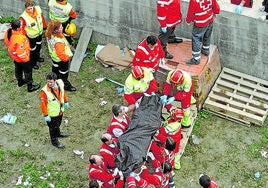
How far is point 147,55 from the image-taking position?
9578 mm

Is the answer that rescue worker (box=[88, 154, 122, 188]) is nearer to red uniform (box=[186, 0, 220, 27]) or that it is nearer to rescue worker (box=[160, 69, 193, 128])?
rescue worker (box=[160, 69, 193, 128])

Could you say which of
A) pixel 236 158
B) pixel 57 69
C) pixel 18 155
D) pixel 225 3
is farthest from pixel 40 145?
pixel 225 3

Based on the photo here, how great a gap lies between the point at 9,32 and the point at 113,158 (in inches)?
138

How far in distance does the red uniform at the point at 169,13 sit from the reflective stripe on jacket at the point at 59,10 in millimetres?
2072

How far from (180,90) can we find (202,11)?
5.35 feet

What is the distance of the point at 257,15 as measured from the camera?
10227 mm

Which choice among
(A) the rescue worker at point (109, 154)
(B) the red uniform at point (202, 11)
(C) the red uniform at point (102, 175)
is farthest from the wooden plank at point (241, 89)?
(C) the red uniform at point (102, 175)

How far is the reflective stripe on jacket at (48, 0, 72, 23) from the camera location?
35.1 feet

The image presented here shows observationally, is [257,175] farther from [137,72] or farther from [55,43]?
[55,43]

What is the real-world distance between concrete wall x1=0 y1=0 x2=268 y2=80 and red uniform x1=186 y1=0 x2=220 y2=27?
0.55 meters

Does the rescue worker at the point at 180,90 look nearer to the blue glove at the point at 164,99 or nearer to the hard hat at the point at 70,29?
the blue glove at the point at 164,99

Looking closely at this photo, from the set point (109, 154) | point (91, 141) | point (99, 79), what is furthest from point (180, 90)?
point (99, 79)

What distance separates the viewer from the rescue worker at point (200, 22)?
962cm

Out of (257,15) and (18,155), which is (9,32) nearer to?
(18,155)
